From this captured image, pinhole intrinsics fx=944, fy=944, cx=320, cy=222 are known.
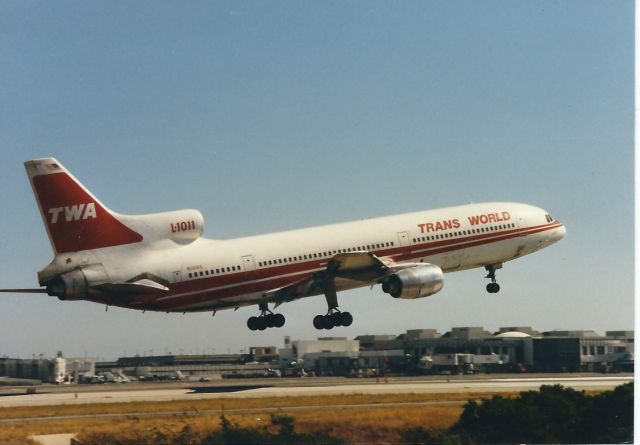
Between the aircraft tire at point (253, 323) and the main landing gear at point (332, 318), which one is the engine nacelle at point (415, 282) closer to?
the main landing gear at point (332, 318)

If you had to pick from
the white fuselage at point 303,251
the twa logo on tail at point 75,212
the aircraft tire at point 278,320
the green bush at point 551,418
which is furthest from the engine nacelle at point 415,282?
the twa logo on tail at point 75,212

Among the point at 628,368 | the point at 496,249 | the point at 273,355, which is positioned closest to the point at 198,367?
the point at 273,355

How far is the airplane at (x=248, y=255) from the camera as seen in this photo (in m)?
48.0

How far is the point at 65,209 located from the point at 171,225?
5.67 m

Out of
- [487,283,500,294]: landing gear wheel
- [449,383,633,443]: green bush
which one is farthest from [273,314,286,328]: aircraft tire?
[449,383,633,443]: green bush

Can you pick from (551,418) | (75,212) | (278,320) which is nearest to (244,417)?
(75,212)

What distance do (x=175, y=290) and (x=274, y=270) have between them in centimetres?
592

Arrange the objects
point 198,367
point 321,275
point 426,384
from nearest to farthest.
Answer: point 321,275 < point 426,384 < point 198,367

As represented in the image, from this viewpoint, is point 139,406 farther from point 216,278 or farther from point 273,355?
point 273,355

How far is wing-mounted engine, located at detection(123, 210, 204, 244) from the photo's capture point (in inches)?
1976

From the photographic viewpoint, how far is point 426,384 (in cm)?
6456

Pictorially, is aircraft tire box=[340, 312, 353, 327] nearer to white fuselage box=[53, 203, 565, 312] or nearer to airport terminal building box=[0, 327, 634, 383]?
white fuselage box=[53, 203, 565, 312]

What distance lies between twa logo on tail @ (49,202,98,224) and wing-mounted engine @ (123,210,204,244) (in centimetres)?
205

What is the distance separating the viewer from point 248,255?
2047 inches
